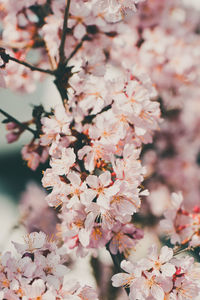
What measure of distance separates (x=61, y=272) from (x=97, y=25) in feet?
2.58

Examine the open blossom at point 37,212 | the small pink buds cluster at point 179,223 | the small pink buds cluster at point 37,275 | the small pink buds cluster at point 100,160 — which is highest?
the small pink buds cluster at point 100,160

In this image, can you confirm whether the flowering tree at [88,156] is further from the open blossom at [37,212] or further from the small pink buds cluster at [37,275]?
Result: the open blossom at [37,212]

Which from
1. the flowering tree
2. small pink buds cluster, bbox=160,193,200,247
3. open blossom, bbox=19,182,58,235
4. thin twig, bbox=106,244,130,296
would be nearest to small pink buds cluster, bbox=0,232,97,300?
the flowering tree

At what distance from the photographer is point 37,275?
943 mm

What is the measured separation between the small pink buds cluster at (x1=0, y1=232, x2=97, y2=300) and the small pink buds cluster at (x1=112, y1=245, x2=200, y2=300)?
0.32ft

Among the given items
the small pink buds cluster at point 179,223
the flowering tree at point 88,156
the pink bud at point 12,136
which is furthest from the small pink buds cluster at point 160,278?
the pink bud at point 12,136

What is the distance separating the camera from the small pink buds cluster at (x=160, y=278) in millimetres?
968

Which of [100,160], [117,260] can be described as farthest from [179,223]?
[100,160]

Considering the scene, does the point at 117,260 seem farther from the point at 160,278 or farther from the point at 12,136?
the point at 12,136

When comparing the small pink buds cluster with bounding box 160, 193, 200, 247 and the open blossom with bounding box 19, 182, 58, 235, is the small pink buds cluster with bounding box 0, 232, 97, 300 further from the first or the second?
the open blossom with bounding box 19, 182, 58, 235

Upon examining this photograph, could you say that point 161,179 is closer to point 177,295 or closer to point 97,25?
point 97,25

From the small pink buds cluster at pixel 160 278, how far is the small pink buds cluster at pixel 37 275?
0.32 ft

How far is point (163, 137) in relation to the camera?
103 inches

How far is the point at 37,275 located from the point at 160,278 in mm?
286
